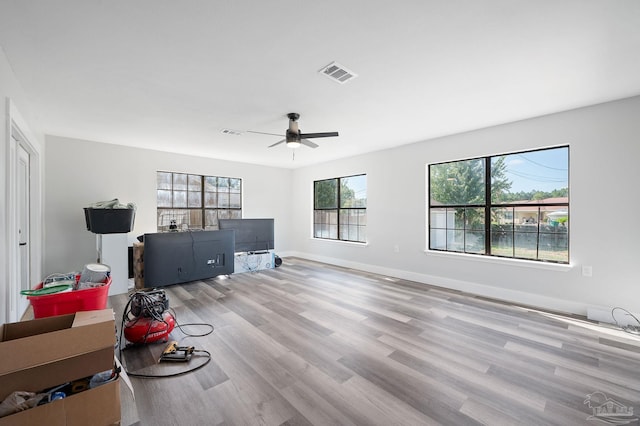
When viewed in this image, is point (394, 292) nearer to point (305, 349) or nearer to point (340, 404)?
point (305, 349)

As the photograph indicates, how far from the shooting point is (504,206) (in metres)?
3.92

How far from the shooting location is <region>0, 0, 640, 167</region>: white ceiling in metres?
1.72

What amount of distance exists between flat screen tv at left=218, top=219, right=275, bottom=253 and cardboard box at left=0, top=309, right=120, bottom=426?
368cm

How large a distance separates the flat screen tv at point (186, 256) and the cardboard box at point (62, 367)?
2690 mm

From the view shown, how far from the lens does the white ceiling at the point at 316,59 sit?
172 cm

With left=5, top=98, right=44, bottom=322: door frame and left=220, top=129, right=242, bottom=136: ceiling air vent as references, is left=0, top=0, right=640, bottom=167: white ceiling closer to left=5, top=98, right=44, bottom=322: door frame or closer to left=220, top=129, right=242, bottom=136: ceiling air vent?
left=220, top=129, right=242, bottom=136: ceiling air vent

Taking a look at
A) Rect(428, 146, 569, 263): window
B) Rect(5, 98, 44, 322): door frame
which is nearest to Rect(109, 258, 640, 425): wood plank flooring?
Rect(428, 146, 569, 263): window

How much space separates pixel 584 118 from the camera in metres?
3.23

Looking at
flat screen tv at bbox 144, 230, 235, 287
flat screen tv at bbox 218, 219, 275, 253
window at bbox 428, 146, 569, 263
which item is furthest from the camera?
flat screen tv at bbox 218, 219, 275, 253

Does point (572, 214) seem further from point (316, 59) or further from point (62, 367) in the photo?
point (62, 367)

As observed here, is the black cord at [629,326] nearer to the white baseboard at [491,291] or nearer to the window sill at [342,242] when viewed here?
the white baseboard at [491,291]

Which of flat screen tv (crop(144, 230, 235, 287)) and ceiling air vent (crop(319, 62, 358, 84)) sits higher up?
ceiling air vent (crop(319, 62, 358, 84))

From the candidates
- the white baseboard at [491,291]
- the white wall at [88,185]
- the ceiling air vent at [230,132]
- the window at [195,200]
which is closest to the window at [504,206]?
the white baseboard at [491,291]

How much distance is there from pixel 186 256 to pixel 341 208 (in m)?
3.44
